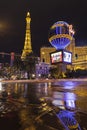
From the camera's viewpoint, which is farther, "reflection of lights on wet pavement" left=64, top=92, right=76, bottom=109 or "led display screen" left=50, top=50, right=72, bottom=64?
"led display screen" left=50, top=50, right=72, bottom=64

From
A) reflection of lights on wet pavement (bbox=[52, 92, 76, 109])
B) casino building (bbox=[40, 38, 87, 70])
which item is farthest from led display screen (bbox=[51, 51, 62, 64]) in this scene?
reflection of lights on wet pavement (bbox=[52, 92, 76, 109])

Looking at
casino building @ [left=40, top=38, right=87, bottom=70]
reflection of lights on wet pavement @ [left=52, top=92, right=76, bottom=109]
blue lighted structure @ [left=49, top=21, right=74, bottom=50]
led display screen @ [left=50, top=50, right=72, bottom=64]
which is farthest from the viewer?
casino building @ [left=40, top=38, right=87, bottom=70]

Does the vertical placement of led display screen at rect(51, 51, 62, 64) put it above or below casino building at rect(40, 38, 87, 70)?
below

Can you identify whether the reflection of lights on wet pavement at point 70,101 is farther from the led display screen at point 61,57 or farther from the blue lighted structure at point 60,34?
the blue lighted structure at point 60,34

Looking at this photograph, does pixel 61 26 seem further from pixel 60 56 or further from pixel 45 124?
pixel 45 124

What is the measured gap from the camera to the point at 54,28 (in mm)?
75625

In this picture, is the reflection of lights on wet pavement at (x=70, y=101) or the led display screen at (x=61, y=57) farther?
the led display screen at (x=61, y=57)

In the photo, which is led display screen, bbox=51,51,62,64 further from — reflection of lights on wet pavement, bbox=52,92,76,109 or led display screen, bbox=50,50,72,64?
reflection of lights on wet pavement, bbox=52,92,76,109

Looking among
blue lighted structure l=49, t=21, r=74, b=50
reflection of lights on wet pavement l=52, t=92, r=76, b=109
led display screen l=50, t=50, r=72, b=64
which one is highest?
blue lighted structure l=49, t=21, r=74, b=50

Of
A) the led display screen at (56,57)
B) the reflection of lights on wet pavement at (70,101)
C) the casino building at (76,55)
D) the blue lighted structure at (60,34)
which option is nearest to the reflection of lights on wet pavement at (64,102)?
the reflection of lights on wet pavement at (70,101)

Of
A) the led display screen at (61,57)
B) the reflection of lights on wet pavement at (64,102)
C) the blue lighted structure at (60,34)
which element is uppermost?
the blue lighted structure at (60,34)

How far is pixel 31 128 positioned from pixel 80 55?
133340 mm

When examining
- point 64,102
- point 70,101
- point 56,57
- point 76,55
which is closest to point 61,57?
point 56,57

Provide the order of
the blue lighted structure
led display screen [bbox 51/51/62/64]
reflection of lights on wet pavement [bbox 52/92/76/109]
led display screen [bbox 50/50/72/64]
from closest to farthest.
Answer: reflection of lights on wet pavement [bbox 52/92/76/109] < led display screen [bbox 50/50/72/64] < led display screen [bbox 51/51/62/64] < the blue lighted structure
